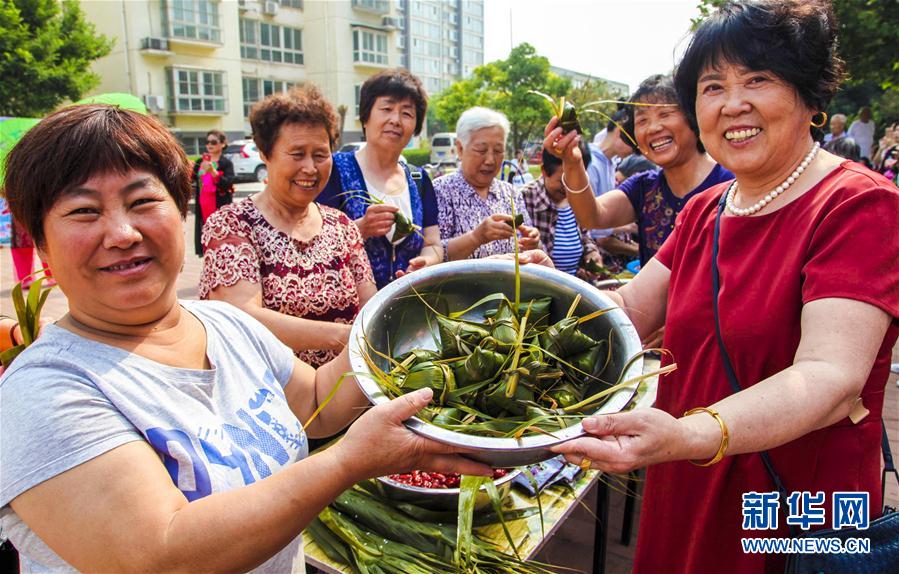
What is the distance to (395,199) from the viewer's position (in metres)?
3.37

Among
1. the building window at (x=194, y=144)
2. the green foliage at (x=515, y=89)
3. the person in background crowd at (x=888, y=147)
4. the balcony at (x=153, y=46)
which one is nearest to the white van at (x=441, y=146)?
the green foliage at (x=515, y=89)

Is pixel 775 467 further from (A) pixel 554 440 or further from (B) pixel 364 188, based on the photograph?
(B) pixel 364 188

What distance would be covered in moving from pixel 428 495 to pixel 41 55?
20700mm

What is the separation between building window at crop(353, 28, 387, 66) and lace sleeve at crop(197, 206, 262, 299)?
3995 centimetres

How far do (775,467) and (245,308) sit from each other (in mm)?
1832

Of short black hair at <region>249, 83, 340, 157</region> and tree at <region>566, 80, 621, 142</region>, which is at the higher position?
tree at <region>566, 80, 621, 142</region>

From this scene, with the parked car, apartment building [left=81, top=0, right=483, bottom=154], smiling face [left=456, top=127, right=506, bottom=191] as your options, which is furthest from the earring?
apartment building [left=81, top=0, right=483, bottom=154]

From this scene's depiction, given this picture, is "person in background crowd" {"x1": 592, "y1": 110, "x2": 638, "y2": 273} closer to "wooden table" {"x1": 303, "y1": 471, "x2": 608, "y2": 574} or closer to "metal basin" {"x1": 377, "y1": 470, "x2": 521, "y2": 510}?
"wooden table" {"x1": 303, "y1": 471, "x2": 608, "y2": 574}

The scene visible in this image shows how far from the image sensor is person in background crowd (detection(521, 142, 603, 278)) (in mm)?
4473

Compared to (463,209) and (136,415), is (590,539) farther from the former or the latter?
(136,415)

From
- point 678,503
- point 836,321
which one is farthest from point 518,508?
point 836,321

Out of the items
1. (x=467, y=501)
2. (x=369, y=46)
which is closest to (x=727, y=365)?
(x=467, y=501)

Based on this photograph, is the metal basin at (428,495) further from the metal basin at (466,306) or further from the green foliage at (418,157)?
the green foliage at (418,157)

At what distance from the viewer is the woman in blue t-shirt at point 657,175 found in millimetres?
2859
